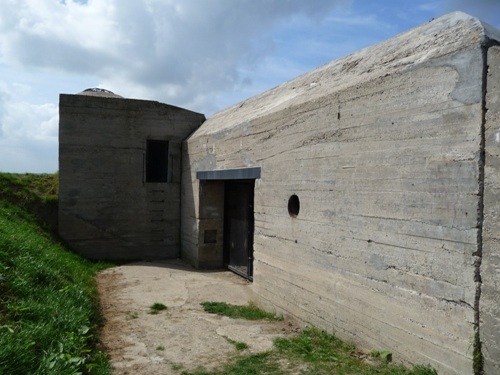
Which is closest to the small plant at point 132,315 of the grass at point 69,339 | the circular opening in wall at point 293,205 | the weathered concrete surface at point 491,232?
the grass at point 69,339

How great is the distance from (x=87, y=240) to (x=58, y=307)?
5.86 m

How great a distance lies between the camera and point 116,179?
1077cm

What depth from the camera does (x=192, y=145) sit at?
10.3 m

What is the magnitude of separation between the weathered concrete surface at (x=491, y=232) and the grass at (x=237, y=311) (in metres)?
3.11

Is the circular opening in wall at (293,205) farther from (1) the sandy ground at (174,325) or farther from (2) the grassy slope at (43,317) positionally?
(2) the grassy slope at (43,317)

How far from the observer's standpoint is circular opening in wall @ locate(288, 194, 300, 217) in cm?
595

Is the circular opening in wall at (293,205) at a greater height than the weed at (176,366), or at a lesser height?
greater

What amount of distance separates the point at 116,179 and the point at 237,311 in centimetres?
566

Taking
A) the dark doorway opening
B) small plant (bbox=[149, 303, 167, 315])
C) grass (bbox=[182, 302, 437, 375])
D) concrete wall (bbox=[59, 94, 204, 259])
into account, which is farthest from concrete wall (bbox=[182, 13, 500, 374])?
concrete wall (bbox=[59, 94, 204, 259])

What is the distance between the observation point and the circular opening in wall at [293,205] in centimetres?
595

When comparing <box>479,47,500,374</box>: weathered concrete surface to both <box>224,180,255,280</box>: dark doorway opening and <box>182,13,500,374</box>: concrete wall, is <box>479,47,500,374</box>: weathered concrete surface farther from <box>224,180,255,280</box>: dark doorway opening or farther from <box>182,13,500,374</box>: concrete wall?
<box>224,180,255,280</box>: dark doorway opening

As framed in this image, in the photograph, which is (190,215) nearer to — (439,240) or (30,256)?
(30,256)

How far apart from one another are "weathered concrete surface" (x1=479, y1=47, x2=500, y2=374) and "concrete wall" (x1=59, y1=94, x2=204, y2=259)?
8517 millimetres

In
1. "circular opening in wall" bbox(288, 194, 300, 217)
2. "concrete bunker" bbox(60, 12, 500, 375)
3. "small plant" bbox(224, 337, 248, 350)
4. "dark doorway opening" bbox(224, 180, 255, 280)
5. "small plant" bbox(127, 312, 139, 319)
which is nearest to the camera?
"concrete bunker" bbox(60, 12, 500, 375)
